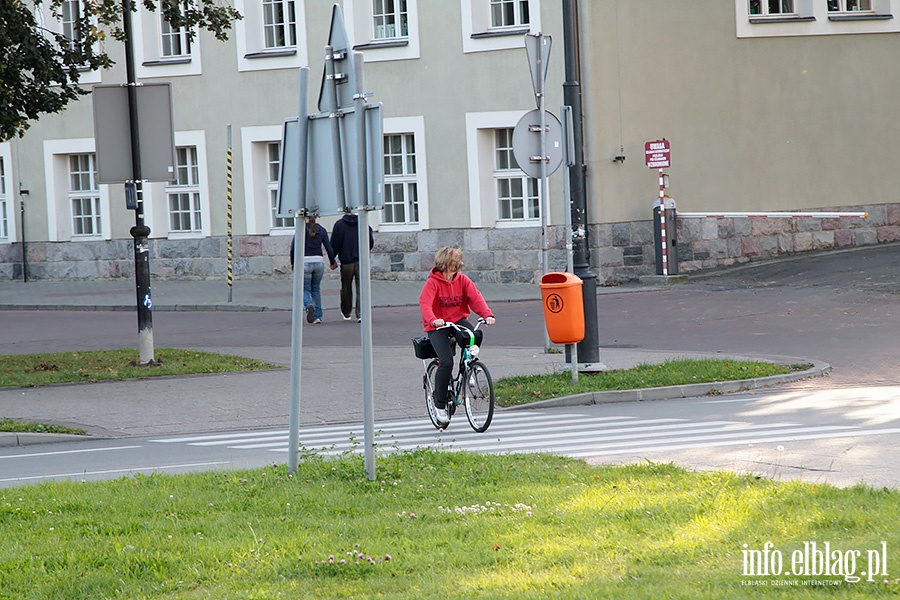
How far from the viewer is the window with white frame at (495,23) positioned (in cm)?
2719

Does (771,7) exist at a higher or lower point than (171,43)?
lower

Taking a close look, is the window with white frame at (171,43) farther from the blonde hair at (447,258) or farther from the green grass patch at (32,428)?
the blonde hair at (447,258)

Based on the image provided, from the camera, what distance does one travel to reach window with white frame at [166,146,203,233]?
31422 mm

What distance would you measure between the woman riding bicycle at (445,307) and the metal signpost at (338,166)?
3428 mm

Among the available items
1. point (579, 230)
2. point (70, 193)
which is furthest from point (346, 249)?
point (70, 193)

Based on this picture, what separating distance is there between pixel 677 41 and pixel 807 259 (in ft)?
17.2

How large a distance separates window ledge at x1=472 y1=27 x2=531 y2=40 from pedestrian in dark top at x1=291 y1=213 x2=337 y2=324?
7.21 m

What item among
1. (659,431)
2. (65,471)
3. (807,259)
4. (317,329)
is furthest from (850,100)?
(65,471)

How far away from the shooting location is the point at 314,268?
22016mm

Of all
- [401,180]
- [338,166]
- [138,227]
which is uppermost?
[401,180]

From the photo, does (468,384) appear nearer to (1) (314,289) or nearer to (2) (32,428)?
(2) (32,428)

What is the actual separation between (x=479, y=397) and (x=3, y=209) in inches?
981

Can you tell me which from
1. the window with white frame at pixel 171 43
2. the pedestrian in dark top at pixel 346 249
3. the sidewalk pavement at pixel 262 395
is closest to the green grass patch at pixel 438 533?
the sidewalk pavement at pixel 262 395

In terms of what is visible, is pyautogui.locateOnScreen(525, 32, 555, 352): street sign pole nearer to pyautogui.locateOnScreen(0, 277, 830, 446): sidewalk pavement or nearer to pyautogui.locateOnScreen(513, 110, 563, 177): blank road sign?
pyautogui.locateOnScreen(513, 110, 563, 177): blank road sign
